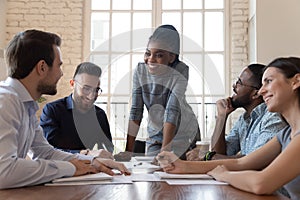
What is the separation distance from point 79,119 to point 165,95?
751 millimetres

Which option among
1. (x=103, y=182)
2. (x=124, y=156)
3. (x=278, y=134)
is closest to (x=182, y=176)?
(x=103, y=182)

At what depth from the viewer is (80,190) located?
1.03m

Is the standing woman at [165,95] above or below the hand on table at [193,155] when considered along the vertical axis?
above

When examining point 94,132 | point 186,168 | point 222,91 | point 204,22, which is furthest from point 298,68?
point 204,22

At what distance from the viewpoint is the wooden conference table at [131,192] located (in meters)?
0.94

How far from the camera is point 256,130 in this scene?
190 centimetres

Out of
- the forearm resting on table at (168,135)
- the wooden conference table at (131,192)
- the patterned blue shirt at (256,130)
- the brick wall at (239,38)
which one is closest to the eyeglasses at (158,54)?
the forearm resting on table at (168,135)

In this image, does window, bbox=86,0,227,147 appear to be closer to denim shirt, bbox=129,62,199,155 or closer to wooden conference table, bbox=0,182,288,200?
denim shirt, bbox=129,62,199,155

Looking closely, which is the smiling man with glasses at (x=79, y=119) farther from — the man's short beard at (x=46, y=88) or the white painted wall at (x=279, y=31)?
the white painted wall at (x=279, y=31)

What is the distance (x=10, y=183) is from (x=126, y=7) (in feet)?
12.3

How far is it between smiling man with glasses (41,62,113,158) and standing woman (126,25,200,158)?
446 millimetres

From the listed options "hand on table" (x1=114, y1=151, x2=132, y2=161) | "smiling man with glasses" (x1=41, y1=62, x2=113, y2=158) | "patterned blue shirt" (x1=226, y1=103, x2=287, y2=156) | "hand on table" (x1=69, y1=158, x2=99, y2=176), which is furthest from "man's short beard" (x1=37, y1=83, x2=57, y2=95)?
"patterned blue shirt" (x1=226, y1=103, x2=287, y2=156)

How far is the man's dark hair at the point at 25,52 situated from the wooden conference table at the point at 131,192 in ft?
1.68

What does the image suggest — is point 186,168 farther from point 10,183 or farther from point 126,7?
point 126,7
